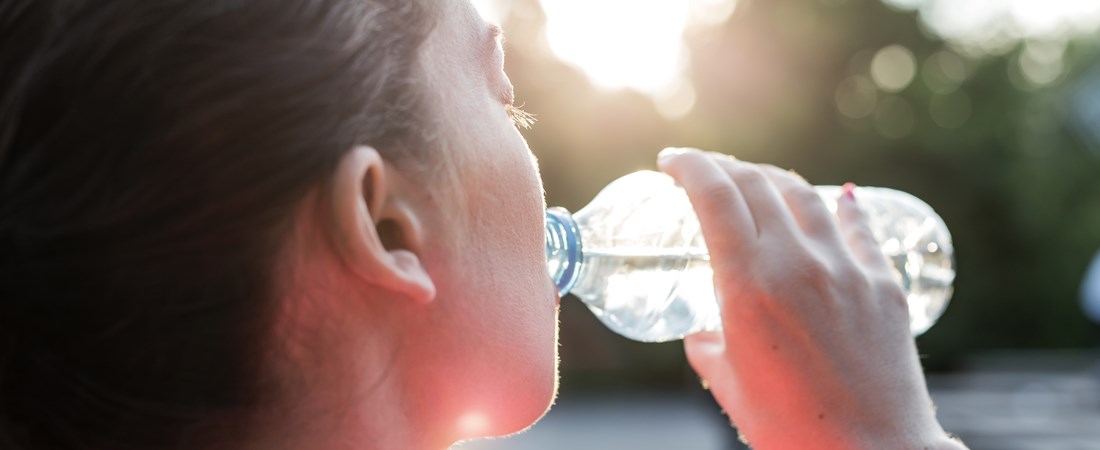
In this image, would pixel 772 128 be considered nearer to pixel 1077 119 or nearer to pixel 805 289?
pixel 1077 119

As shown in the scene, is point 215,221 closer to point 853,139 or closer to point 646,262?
point 646,262

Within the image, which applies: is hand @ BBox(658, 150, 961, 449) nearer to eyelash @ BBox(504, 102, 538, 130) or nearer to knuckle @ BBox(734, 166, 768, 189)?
knuckle @ BBox(734, 166, 768, 189)

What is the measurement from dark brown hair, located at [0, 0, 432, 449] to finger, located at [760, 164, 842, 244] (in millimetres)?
646

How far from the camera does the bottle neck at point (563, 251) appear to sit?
147 centimetres

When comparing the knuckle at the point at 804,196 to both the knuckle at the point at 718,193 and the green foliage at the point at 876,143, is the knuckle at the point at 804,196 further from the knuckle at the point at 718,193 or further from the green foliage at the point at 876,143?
the green foliage at the point at 876,143

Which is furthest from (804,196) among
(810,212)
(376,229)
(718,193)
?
(376,229)

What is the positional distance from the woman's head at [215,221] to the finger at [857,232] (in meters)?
0.63

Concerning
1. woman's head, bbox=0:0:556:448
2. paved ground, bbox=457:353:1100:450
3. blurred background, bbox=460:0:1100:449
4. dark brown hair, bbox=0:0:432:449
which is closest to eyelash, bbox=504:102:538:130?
woman's head, bbox=0:0:556:448

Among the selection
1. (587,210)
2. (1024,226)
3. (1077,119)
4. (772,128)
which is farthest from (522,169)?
(1077,119)

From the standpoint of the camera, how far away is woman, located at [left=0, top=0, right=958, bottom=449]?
2.72ft

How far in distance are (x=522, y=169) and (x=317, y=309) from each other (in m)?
0.28

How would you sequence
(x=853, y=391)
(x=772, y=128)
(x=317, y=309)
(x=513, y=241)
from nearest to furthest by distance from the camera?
1. (x=317, y=309)
2. (x=513, y=241)
3. (x=853, y=391)
4. (x=772, y=128)

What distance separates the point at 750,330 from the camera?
1.27m

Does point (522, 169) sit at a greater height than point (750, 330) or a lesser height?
greater
